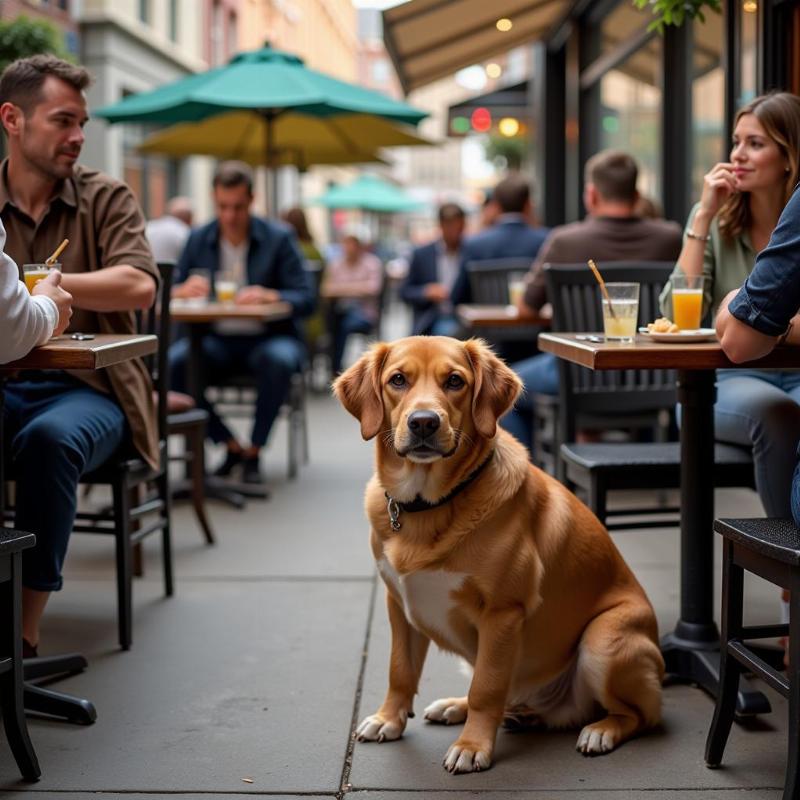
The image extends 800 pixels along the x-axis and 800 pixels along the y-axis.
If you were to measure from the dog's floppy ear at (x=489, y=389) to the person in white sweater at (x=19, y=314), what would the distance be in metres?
1.19

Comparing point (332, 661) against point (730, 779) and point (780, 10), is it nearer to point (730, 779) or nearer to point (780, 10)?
point (730, 779)

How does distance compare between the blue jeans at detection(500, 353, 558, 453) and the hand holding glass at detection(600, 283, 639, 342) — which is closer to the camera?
the hand holding glass at detection(600, 283, 639, 342)

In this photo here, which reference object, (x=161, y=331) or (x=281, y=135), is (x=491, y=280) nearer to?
(x=161, y=331)

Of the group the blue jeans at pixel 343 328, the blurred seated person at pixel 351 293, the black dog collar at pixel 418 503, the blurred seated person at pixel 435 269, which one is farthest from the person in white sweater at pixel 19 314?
the blue jeans at pixel 343 328

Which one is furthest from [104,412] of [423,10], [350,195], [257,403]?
[350,195]

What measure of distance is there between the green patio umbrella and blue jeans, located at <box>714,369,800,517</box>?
16.6 feet

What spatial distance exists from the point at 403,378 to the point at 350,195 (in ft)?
70.6

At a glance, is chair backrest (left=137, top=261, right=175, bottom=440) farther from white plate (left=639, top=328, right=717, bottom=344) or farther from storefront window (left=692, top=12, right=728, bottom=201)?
storefront window (left=692, top=12, right=728, bottom=201)

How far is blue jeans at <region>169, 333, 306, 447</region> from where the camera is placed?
25.3ft

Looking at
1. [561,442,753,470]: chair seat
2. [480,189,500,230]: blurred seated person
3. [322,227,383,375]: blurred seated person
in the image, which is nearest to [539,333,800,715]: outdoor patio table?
[561,442,753,470]: chair seat

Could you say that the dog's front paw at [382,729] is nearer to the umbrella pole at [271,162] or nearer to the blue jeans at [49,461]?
the blue jeans at [49,461]

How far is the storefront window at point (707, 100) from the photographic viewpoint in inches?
272

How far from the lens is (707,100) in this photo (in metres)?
7.62

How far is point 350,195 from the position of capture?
24375mm
